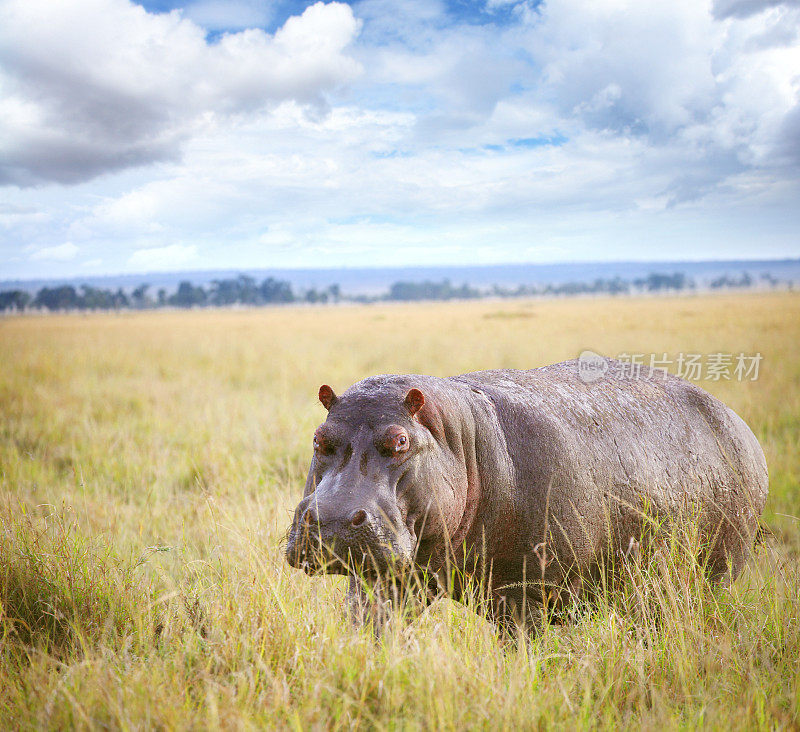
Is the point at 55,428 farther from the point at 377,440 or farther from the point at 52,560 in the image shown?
the point at 377,440

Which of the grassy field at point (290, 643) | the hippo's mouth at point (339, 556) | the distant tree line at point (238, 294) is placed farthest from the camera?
the distant tree line at point (238, 294)

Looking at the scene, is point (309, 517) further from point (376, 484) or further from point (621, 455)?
point (621, 455)

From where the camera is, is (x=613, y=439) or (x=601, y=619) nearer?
(x=601, y=619)

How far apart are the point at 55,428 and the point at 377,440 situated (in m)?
7.56

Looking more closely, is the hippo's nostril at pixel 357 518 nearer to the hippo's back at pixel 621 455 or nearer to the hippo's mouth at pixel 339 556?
the hippo's mouth at pixel 339 556


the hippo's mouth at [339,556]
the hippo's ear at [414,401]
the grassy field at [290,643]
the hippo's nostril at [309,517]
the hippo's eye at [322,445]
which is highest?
the hippo's ear at [414,401]

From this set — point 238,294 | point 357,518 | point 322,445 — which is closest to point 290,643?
point 357,518

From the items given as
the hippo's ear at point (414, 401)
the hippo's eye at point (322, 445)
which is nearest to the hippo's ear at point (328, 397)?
the hippo's eye at point (322, 445)

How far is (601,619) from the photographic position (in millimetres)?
3105

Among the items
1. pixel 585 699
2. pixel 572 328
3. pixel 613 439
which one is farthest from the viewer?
pixel 572 328

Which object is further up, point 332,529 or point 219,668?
point 332,529

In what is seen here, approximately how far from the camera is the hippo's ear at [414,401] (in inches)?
103

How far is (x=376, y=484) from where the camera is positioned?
2.49m

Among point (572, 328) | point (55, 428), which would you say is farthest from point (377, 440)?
point (572, 328)
